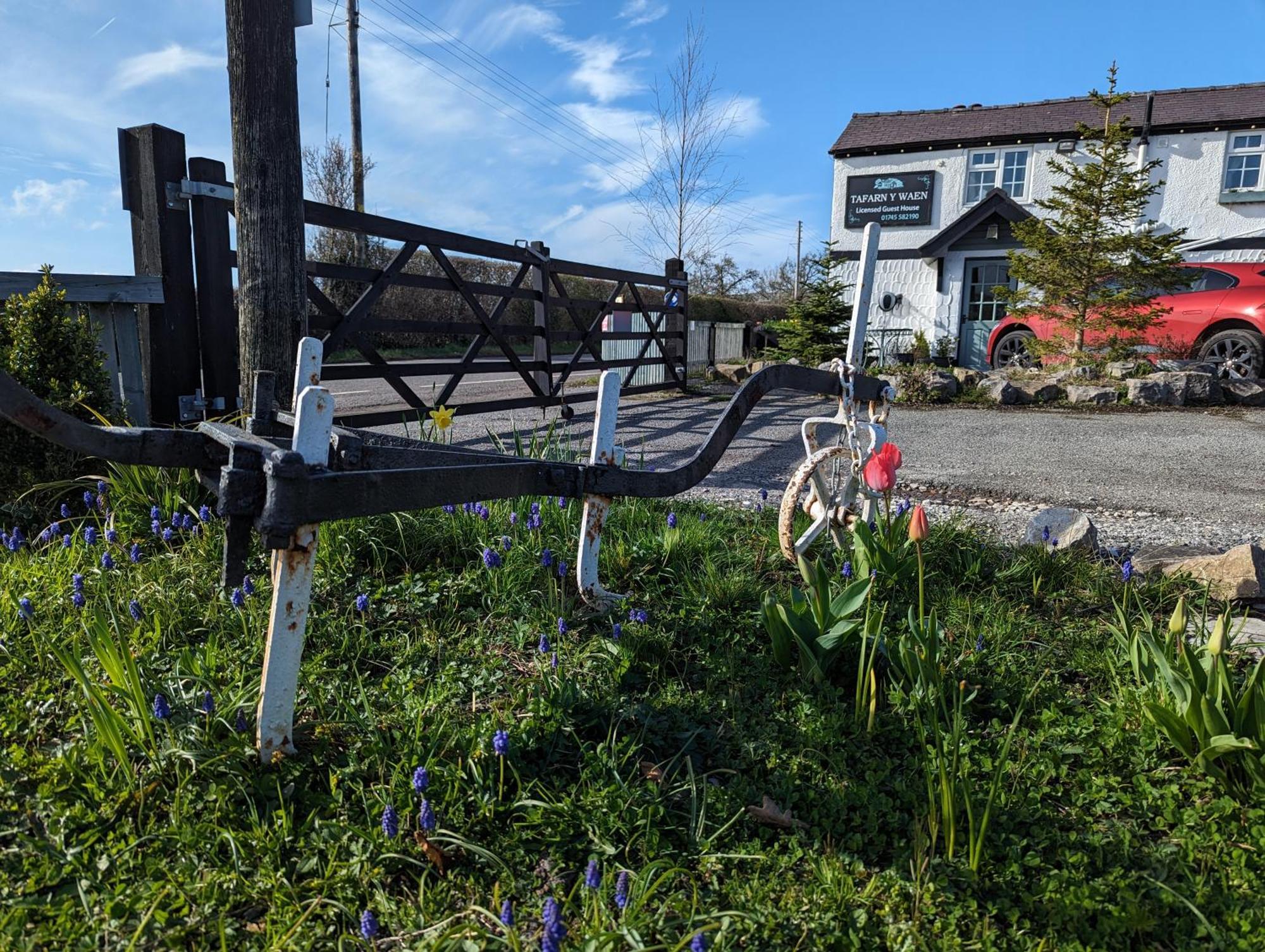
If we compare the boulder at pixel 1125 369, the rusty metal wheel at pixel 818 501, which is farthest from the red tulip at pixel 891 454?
the boulder at pixel 1125 369

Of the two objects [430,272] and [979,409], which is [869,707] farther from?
[430,272]

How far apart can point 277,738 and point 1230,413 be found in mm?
11745

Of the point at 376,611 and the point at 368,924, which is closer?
the point at 368,924

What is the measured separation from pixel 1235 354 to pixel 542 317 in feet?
34.0

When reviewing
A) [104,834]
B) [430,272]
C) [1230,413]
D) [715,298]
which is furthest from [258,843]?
[715,298]

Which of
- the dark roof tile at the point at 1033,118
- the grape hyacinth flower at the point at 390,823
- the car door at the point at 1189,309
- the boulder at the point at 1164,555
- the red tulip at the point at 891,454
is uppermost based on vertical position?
the dark roof tile at the point at 1033,118

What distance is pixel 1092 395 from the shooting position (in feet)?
36.2

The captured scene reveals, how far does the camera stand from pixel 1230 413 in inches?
392

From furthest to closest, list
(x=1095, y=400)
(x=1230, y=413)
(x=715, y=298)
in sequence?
(x=715, y=298) < (x=1095, y=400) < (x=1230, y=413)

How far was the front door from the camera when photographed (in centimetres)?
1888

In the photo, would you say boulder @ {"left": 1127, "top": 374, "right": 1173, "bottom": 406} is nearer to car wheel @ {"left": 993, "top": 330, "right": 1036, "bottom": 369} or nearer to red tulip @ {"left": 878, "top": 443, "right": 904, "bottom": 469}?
car wheel @ {"left": 993, "top": 330, "right": 1036, "bottom": 369}

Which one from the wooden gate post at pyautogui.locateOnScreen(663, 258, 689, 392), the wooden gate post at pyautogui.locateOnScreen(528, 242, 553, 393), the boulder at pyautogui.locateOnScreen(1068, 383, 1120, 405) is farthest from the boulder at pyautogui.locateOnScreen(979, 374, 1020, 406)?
the wooden gate post at pyautogui.locateOnScreen(528, 242, 553, 393)

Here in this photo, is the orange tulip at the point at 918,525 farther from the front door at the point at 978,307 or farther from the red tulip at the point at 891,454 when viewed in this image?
the front door at the point at 978,307

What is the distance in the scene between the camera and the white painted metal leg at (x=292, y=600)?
5.21 ft
